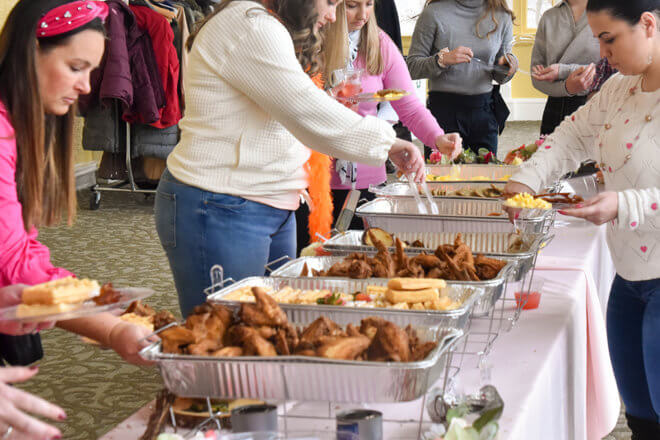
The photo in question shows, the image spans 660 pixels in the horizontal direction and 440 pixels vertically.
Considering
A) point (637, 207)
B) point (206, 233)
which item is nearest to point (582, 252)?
point (637, 207)

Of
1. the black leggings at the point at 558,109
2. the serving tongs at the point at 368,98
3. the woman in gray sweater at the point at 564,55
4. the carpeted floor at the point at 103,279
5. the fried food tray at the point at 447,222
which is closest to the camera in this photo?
the fried food tray at the point at 447,222

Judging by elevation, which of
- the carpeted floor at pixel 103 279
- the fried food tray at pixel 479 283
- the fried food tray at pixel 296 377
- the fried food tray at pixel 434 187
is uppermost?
the fried food tray at pixel 296 377

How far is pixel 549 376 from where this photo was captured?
3.63ft

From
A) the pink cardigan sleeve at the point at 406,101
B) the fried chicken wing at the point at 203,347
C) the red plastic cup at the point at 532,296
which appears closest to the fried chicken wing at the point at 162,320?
the fried chicken wing at the point at 203,347

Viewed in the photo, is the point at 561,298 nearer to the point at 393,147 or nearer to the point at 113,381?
the point at 393,147

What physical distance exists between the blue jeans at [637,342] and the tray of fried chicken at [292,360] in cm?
75

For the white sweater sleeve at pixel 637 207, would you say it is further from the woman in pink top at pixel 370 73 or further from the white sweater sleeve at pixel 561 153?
the woman in pink top at pixel 370 73

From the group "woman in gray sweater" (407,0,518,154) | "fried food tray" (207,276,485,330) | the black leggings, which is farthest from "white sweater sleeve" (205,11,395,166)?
the black leggings

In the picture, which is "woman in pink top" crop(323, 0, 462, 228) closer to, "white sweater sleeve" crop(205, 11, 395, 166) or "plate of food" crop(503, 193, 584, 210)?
"plate of food" crop(503, 193, 584, 210)

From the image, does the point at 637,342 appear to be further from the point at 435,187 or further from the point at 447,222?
the point at 435,187

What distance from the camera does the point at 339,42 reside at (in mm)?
1977

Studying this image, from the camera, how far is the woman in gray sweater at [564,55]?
280cm

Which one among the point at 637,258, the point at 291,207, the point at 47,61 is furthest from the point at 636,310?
the point at 47,61

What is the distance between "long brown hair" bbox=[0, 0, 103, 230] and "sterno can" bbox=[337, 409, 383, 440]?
0.60 meters
